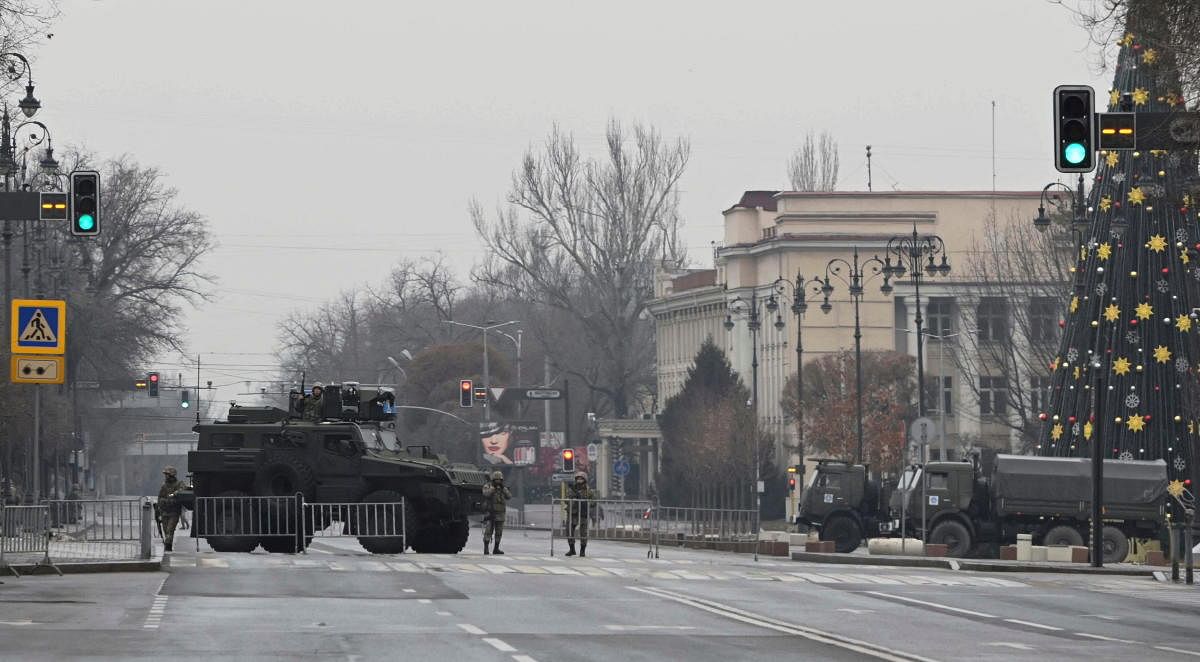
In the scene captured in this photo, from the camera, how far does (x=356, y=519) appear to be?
121 ft

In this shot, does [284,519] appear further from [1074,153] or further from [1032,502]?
[1074,153]

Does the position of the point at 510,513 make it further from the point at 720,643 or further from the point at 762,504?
the point at 720,643

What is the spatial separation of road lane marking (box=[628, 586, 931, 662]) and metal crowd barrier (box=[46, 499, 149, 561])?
10171 mm

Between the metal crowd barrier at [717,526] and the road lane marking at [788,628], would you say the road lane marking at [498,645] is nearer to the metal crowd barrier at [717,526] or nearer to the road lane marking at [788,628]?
the road lane marking at [788,628]

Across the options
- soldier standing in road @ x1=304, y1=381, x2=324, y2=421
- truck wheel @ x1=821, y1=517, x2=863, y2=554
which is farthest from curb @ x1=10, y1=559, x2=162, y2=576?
truck wheel @ x1=821, y1=517, x2=863, y2=554

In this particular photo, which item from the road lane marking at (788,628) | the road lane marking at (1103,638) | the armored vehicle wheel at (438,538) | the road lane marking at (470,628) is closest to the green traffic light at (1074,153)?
the road lane marking at (1103,638)

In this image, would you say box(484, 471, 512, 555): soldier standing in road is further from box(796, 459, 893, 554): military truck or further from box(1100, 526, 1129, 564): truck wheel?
box(796, 459, 893, 554): military truck

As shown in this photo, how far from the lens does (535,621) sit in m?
20.6

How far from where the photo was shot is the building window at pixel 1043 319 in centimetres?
6881

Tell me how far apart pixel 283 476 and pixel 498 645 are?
19837 millimetres

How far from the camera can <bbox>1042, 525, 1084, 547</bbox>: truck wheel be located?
44.9 metres

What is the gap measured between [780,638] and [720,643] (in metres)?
0.77

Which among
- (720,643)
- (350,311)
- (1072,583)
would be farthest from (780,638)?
(350,311)

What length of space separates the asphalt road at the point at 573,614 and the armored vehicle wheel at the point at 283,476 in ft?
15.2
